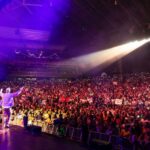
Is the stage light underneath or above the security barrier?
above

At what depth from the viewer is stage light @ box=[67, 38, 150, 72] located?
19945 millimetres

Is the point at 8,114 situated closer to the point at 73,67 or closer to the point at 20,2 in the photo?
the point at 20,2

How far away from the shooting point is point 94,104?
19625mm

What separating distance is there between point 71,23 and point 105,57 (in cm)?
457

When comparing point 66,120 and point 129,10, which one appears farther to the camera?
point 129,10

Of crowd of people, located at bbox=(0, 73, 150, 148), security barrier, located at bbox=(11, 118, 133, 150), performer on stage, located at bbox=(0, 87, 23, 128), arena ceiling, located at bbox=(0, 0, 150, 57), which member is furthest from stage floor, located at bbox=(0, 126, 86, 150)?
arena ceiling, located at bbox=(0, 0, 150, 57)

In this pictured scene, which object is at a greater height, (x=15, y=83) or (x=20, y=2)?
(x=20, y=2)

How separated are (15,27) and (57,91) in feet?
32.7

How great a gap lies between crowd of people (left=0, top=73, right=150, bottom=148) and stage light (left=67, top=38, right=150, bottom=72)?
1.60 meters

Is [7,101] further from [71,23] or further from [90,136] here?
[71,23]

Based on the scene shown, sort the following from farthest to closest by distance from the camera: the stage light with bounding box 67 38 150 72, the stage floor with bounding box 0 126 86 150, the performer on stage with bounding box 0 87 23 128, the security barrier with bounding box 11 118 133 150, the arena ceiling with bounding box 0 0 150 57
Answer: the stage light with bounding box 67 38 150 72, the arena ceiling with bounding box 0 0 150 57, the performer on stage with bounding box 0 87 23 128, the security barrier with bounding box 11 118 133 150, the stage floor with bounding box 0 126 86 150

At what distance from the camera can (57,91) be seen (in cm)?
2539

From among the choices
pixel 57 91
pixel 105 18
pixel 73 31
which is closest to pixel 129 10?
pixel 105 18

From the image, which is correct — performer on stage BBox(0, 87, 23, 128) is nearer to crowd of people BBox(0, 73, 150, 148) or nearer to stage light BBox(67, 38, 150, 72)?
crowd of people BBox(0, 73, 150, 148)
